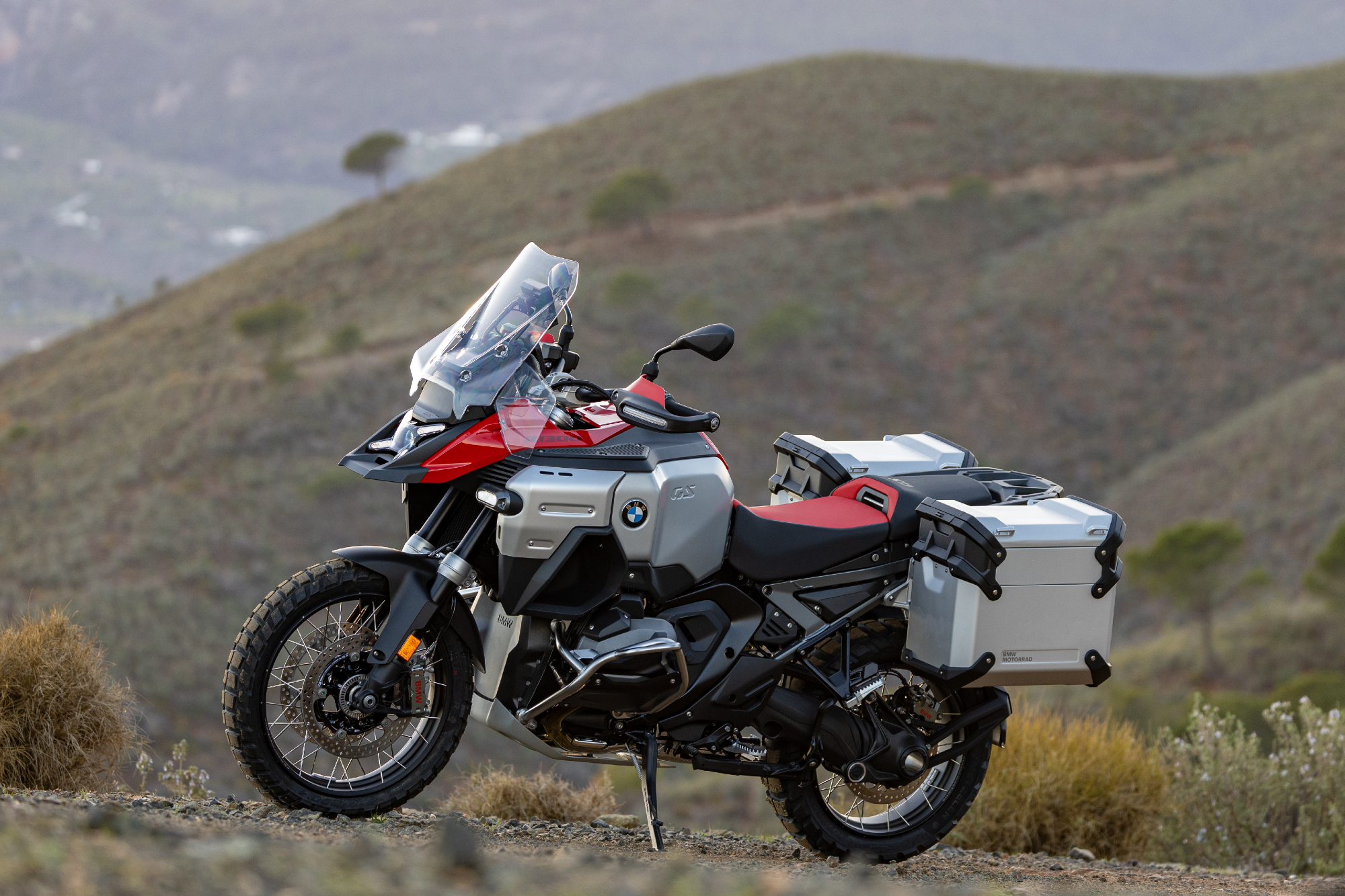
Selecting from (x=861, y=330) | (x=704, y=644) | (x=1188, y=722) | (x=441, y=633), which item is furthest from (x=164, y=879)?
(x=861, y=330)

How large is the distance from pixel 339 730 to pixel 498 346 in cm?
166

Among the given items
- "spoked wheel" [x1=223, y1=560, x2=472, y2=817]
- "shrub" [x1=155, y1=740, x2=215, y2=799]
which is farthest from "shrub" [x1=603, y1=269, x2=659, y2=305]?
"spoked wheel" [x1=223, y1=560, x2=472, y2=817]

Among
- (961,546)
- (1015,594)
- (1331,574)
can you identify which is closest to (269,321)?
(1331,574)

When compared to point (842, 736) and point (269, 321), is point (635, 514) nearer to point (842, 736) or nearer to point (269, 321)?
point (842, 736)

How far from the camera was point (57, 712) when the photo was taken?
539 centimetres

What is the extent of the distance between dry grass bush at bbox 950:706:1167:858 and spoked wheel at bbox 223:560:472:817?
3600 mm

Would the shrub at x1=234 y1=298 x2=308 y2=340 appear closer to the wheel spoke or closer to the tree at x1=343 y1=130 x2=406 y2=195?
the tree at x1=343 y1=130 x2=406 y2=195

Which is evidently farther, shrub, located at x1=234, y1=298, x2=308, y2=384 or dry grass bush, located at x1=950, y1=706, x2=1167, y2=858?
shrub, located at x1=234, y1=298, x2=308, y2=384

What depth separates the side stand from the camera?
4578 millimetres

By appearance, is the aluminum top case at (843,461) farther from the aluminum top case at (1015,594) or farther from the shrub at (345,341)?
the shrub at (345,341)

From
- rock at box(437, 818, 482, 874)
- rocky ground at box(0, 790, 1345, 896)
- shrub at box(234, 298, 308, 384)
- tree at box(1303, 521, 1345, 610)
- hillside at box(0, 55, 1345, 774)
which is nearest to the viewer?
rocky ground at box(0, 790, 1345, 896)

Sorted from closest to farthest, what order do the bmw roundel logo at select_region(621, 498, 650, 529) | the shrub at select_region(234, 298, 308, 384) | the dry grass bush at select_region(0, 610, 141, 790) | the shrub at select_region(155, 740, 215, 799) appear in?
the bmw roundel logo at select_region(621, 498, 650, 529) → the dry grass bush at select_region(0, 610, 141, 790) → the shrub at select_region(155, 740, 215, 799) → the shrub at select_region(234, 298, 308, 384)

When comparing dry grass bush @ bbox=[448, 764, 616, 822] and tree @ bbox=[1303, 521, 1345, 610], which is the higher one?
tree @ bbox=[1303, 521, 1345, 610]

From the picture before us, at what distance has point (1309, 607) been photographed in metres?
23.1
